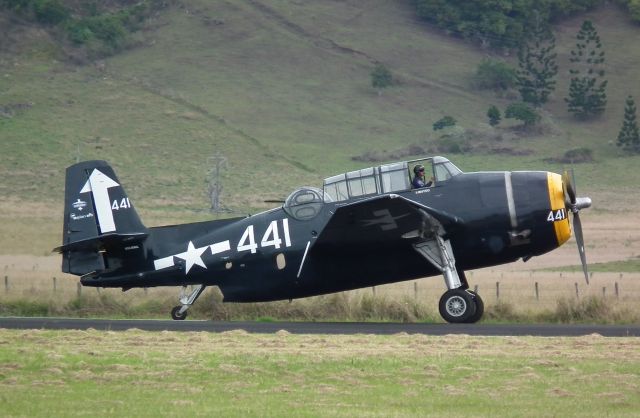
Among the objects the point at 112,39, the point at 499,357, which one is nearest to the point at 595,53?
the point at 112,39

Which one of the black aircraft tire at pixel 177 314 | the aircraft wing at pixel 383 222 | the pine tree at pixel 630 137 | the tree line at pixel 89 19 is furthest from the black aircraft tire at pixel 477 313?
the tree line at pixel 89 19

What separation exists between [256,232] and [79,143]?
5993 cm

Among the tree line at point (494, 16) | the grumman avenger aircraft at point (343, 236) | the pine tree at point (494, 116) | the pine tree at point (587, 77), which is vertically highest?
the tree line at point (494, 16)

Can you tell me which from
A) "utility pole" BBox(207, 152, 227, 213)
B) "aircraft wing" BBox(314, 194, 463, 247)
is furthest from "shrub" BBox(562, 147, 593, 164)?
"aircraft wing" BBox(314, 194, 463, 247)

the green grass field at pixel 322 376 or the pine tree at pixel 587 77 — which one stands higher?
the pine tree at pixel 587 77

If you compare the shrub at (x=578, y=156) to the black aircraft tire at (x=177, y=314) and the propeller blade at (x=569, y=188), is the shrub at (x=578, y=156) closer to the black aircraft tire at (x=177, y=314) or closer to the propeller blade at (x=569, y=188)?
the propeller blade at (x=569, y=188)

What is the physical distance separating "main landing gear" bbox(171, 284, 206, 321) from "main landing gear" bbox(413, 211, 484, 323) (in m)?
4.89

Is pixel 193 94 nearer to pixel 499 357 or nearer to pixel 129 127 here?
pixel 129 127

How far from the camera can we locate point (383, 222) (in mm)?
23375

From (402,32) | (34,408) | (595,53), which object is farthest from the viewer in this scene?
(402,32)

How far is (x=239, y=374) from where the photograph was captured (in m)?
15.8

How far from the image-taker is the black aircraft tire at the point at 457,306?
2348 centimetres

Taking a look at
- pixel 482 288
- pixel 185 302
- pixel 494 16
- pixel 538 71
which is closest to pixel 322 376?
pixel 185 302

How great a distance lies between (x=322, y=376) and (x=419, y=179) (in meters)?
8.87
